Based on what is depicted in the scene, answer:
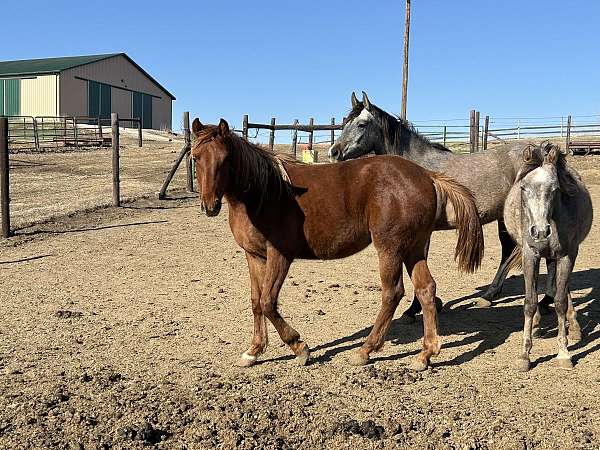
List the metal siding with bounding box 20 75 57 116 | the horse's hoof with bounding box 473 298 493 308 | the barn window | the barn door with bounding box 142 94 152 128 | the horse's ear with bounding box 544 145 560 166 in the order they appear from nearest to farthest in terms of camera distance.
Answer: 1. the horse's ear with bounding box 544 145 560 166
2. the horse's hoof with bounding box 473 298 493 308
3. the metal siding with bounding box 20 75 57 116
4. the barn window
5. the barn door with bounding box 142 94 152 128

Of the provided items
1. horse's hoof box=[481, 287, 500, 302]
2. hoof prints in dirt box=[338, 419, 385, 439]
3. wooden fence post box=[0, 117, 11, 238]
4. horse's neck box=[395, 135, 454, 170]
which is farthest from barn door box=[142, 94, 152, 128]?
hoof prints in dirt box=[338, 419, 385, 439]

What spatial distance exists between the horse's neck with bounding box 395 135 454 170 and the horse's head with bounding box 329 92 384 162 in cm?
28

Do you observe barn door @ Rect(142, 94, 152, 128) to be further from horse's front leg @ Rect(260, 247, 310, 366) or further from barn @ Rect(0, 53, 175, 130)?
horse's front leg @ Rect(260, 247, 310, 366)

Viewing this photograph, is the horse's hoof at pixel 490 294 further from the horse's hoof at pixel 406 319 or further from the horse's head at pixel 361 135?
the horse's head at pixel 361 135

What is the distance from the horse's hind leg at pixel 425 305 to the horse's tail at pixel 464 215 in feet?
1.28

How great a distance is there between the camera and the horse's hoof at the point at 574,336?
210 inches

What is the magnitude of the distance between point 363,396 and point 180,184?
14.3 m

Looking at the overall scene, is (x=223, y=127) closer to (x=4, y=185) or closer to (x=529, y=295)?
(x=529, y=295)

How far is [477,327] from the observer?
5.80 meters

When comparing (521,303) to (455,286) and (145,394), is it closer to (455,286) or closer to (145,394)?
(455,286)

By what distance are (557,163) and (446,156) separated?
2.36 meters

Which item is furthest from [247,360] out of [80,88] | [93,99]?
[93,99]

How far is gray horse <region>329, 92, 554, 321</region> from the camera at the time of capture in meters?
6.54

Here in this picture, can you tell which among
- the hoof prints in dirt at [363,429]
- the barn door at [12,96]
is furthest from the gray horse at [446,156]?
the barn door at [12,96]
